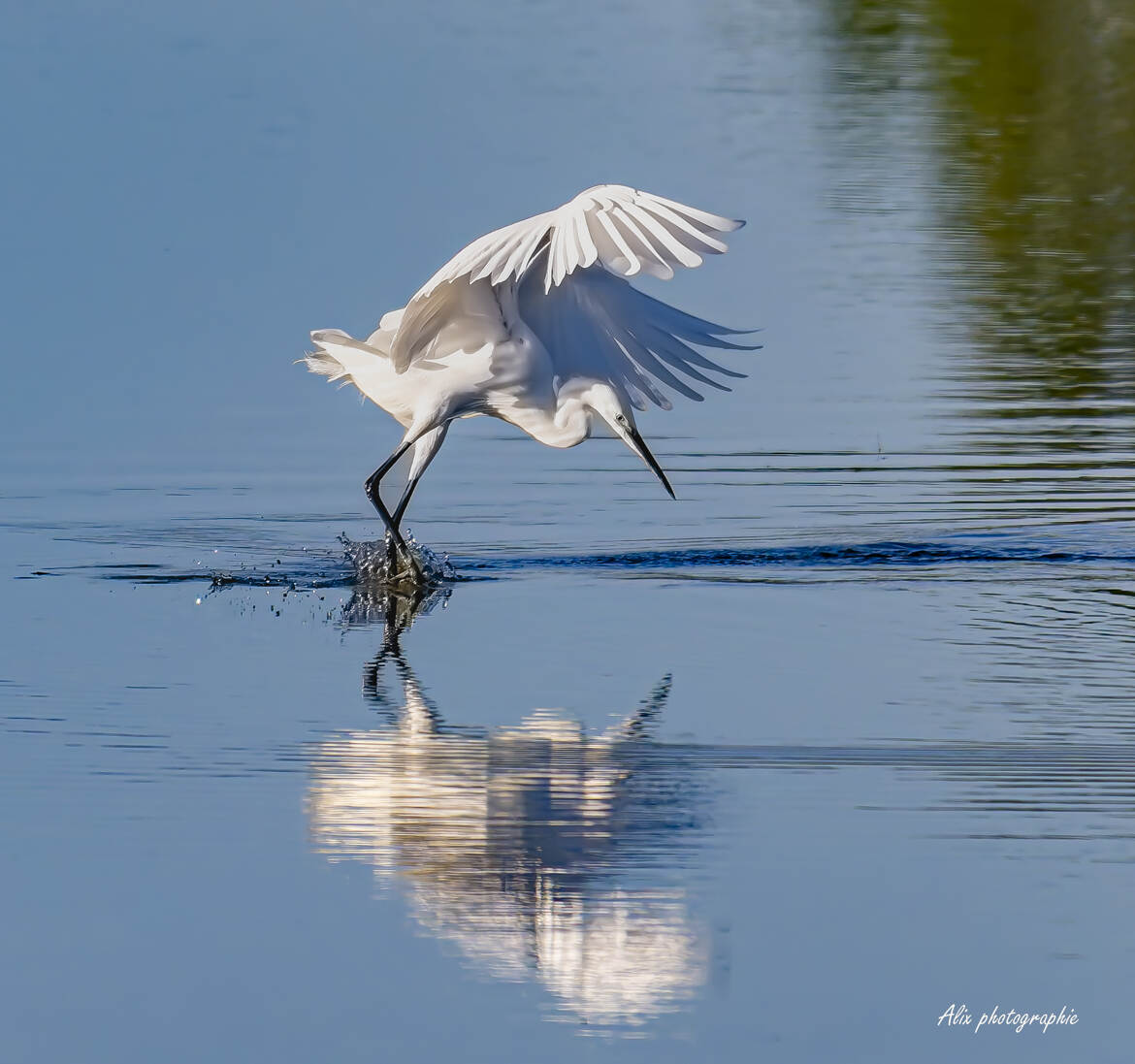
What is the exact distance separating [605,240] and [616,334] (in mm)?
1393

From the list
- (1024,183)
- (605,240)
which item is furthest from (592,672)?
(1024,183)

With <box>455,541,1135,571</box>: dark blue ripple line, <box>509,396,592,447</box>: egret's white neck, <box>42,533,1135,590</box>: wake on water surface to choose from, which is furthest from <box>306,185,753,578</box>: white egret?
<box>455,541,1135,571</box>: dark blue ripple line

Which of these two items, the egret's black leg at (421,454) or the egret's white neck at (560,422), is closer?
the egret's white neck at (560,422)

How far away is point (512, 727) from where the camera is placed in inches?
302

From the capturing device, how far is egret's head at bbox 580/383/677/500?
10352 mm

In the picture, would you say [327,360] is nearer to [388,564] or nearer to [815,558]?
[388,564]

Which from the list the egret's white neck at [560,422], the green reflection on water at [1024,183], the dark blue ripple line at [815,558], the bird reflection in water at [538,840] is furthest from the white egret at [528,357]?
the bird reflection in water at [538,840]

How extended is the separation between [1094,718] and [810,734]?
926 millimetres

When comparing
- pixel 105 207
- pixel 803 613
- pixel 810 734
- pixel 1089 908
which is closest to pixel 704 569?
pixel 803 613

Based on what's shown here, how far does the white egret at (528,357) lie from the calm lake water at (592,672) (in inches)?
23.5

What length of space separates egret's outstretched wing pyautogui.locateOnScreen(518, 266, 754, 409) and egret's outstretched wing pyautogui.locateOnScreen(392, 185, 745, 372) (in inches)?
23.0

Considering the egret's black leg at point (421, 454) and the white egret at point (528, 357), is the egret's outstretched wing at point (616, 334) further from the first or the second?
the egret's black leg at point (421, 454)

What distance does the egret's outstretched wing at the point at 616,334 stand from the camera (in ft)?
34.6
